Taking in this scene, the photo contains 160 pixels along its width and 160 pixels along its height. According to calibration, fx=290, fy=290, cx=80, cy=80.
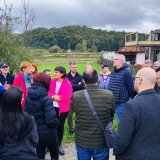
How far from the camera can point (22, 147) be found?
3.11m

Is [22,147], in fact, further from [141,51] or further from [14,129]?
[141,51]

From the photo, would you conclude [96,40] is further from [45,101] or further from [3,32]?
[45,101]

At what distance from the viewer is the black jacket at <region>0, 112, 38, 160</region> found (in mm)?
3043

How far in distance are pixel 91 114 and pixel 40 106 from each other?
79 cm

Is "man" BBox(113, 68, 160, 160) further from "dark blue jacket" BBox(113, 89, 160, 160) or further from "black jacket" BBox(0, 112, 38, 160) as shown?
"black jacket" BBox(0, 112, 38, 160)

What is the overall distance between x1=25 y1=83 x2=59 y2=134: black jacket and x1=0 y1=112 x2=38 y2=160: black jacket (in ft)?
2.98

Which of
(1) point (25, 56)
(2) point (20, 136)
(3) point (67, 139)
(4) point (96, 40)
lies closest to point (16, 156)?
(2) point (20, 136)

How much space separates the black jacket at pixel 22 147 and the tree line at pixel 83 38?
87739 mm

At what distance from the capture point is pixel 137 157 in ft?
9.48

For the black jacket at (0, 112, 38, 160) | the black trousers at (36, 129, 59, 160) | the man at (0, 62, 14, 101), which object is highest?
the man at (0, 62, 14, 101)

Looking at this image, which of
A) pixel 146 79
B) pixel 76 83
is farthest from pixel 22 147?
pixel 76 83

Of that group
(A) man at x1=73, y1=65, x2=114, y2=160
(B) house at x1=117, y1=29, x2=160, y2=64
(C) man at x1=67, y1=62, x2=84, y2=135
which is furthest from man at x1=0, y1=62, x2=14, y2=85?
(B) house at x1=117, y1=29, x2=160, y2=64

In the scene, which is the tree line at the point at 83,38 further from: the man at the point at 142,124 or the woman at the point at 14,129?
the man at the point at 142,124

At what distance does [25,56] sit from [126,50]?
27.5 metres
